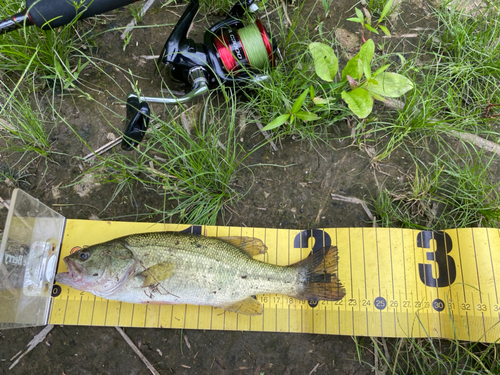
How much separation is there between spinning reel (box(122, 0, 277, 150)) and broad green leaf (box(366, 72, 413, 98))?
1.06m

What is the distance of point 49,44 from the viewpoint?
118 inches

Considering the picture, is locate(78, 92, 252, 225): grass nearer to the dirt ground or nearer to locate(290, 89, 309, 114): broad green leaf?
the dirt ground

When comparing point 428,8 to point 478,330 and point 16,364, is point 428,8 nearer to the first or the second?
point 478,330

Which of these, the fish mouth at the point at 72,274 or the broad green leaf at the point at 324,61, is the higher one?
the broad green leaf at the point at 324,61

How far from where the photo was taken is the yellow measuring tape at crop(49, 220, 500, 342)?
107 inches

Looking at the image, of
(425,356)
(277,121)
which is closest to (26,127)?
(277,121)

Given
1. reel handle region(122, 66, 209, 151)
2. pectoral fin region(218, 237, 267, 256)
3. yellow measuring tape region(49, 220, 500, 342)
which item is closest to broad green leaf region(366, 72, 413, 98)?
yellow measuring tape region(49, 220, 500, 342)

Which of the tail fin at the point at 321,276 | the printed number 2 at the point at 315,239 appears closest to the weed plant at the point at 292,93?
the printed number 2 at the point at 315,239

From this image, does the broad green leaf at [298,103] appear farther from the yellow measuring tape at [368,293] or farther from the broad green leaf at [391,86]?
the yellow measuring tape at [368,293]

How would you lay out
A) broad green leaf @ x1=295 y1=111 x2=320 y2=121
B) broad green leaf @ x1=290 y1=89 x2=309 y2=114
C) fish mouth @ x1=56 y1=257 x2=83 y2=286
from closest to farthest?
1. fish mouth @ x1=56 y1=257 x2=83 y2=286
2. broad green leaf @ x1=290 y1=89 x2=309 y2=114
3. broad green leaf @ x1=295 y1=111 x2=320 y2=121

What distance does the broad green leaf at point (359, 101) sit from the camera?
2.71 meters

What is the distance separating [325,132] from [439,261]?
165cm

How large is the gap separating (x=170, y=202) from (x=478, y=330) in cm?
301

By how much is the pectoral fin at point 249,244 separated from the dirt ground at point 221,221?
0.25 m
